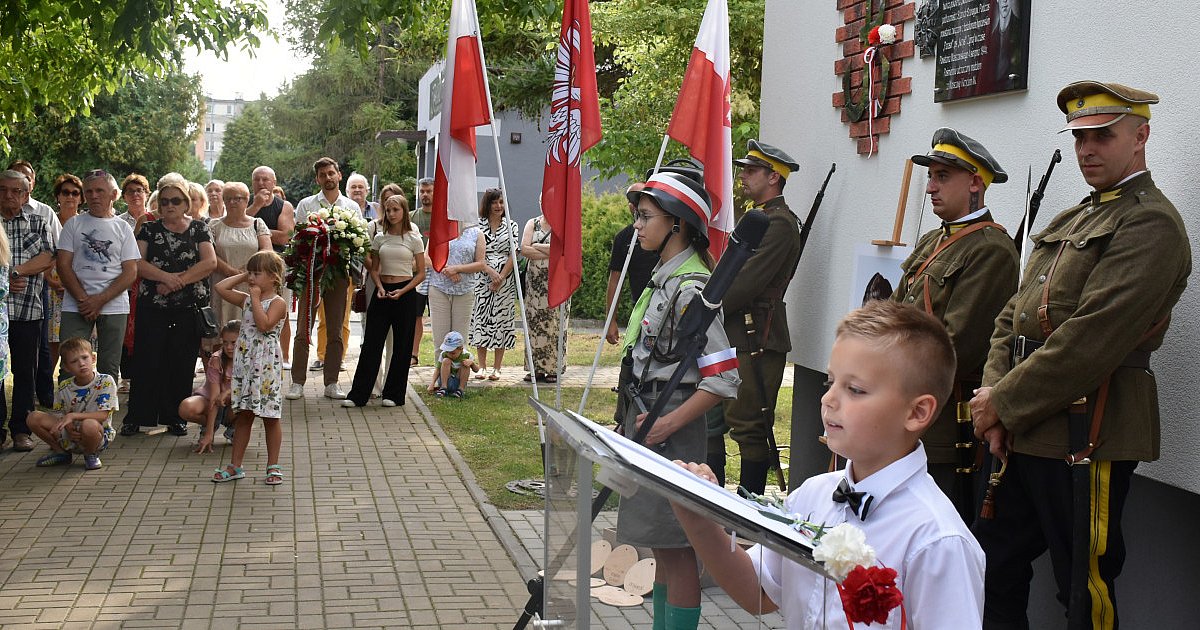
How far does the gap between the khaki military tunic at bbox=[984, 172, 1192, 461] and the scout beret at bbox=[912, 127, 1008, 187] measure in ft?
2.19

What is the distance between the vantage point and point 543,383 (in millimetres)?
13289

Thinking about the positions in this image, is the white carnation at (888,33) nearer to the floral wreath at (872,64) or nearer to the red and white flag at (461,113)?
the floral wreath at (872,64)

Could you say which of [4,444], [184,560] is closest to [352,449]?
[4,444]

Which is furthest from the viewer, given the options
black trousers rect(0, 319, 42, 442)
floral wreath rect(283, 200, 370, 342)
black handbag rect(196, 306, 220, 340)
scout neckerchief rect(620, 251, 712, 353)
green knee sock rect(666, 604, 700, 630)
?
floral wreath rect(283, 200, 370, 342)

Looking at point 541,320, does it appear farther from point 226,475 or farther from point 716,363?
point 716,363

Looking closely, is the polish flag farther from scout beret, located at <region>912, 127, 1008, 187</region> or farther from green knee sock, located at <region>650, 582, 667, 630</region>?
green knee sock, located at <region>650, 582, 667, 630</region>

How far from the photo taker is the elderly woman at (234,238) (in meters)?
10.8

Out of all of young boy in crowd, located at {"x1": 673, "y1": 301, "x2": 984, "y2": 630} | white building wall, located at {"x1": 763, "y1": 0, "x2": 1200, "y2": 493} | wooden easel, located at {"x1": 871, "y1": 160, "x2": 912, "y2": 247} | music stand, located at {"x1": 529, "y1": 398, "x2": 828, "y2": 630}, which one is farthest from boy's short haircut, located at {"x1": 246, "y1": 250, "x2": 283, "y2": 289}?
young boy in crowd, located at {"x1": 673, "y1": 301, "x2": 984, "y2": 630}

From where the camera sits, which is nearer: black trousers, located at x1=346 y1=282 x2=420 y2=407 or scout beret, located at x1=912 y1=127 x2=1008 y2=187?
scout beret, located at x1=912 y1=127 x2=1008 y2=187

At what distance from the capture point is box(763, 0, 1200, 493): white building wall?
4289 mm

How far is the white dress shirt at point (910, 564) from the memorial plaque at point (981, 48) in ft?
11.3

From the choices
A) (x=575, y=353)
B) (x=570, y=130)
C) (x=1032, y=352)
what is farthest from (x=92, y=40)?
(x=575, y=353)

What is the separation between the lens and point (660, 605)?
7.71ft

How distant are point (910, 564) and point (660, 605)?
0.49 metres
